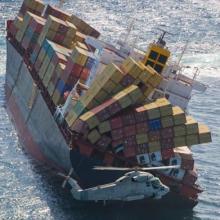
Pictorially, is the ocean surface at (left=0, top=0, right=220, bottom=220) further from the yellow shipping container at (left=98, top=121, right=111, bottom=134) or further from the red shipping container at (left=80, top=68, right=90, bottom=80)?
the red shipping container at (left=80, top=68, right=90, bottom=80)

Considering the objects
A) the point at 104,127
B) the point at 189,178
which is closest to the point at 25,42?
the point at 104,127

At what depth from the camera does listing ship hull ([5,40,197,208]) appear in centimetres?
5875

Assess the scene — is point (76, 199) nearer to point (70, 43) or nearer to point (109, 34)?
point (70, 43)

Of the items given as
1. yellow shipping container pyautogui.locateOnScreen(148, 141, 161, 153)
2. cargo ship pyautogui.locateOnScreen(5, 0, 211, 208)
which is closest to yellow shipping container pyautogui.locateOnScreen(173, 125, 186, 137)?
cargo ship pyautogui.locateOnScreen(5, 0, 211, 208)

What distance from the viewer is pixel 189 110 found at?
92812 mm

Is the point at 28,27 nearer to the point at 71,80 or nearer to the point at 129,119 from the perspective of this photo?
the point at 71,80

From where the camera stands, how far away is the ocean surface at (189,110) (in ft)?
192

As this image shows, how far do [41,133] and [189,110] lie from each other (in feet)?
96.7

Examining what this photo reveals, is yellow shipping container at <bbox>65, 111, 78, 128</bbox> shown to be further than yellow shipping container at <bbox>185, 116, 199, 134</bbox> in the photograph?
Yes

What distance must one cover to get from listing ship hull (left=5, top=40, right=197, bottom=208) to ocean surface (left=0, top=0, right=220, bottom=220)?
1.15m

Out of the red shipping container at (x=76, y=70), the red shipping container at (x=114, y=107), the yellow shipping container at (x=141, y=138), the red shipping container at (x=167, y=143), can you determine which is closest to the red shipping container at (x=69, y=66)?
the red shipping container at (x=76, y=70)

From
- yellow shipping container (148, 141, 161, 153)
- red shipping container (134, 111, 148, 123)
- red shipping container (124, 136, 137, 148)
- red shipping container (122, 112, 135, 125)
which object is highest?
red shipping container (134, 111, 148, 123)

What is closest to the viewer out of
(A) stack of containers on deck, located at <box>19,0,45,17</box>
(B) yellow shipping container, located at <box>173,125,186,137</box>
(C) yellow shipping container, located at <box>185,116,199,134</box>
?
(B) yellow shipping container, located at <box>173,125,186,137</box>

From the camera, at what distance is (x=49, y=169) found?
66688 mm
